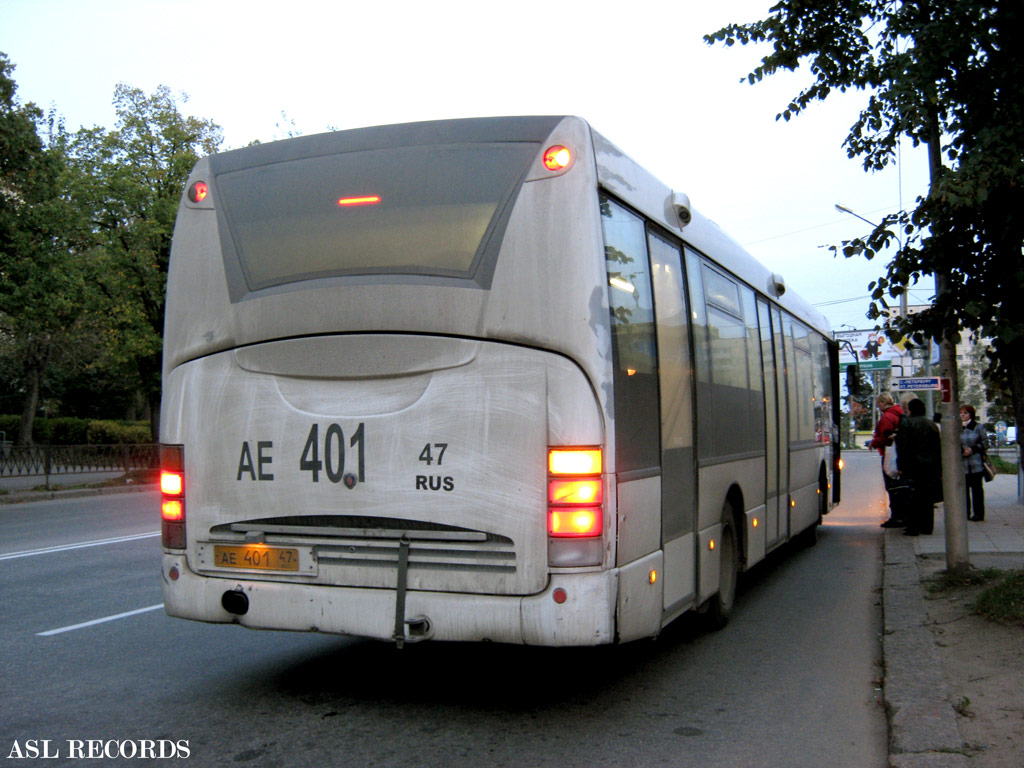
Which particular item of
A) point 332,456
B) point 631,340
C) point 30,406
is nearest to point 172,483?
point 332,456

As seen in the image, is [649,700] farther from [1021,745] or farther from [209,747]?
[209,747]

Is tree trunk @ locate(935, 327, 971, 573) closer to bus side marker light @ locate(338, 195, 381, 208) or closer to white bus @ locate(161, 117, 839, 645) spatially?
white bus @ locate(161, 117, 839, 645)

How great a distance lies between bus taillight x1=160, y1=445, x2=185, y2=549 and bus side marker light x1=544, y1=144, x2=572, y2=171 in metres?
2.59

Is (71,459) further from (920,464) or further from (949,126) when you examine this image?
(949,126)

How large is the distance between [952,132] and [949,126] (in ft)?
0.20

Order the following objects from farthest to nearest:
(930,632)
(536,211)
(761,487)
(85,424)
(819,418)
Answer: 1. (85,424)
2. (819,418)
3. (761,487)
4. (930,632)
5. (536,211)

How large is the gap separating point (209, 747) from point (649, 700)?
2427 mm

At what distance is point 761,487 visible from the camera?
30.1 ft

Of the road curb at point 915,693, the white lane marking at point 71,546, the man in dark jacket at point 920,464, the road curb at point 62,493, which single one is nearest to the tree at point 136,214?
the road curb at point 62,493

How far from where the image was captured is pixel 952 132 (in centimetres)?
813

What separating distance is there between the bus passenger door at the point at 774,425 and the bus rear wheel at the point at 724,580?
140cm

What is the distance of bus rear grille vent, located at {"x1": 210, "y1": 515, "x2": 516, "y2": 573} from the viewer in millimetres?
5141

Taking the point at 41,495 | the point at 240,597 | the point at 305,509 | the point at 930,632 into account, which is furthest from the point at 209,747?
the point at 41,495

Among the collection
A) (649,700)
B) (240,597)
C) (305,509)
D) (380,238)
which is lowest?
(649,700)
